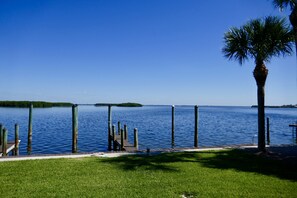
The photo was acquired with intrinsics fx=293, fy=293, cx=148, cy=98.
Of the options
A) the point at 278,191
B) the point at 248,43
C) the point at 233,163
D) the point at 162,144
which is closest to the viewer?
the point at 278,191

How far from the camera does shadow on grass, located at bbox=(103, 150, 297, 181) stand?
35.7ft

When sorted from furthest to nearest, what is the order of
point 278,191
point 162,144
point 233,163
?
1. point 162,144
2. point 233,163
3. point 278,191

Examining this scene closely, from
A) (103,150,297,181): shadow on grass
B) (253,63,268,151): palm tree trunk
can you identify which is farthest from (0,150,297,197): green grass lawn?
(253,63,268,151): palm tree trunk

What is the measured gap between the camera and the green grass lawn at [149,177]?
8.20 m

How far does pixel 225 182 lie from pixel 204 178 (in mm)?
722

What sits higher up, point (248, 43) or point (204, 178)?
point (248, 43)

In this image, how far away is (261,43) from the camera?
14875 millimetres

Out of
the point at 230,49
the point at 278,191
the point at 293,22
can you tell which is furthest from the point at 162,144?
the point at 278,191

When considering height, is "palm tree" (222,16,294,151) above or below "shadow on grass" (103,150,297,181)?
above

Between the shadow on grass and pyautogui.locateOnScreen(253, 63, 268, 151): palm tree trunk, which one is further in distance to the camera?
pyautogui.locateOnScreen(253, 63, 268, 151): palm tree trunk

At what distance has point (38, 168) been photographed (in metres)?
10.8

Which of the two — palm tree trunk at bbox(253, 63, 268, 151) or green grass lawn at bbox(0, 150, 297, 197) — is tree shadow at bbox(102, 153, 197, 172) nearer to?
green grass lawn at bbox(0, 150, 297, 197)

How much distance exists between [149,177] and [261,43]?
31.0 ft

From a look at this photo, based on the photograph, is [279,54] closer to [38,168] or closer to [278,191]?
[278,191]
